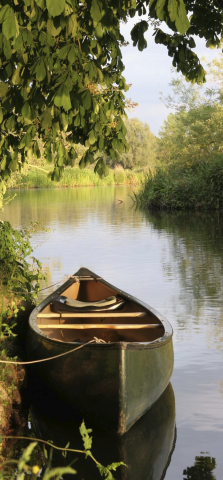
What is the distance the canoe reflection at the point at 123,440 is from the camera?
5105 millimetres

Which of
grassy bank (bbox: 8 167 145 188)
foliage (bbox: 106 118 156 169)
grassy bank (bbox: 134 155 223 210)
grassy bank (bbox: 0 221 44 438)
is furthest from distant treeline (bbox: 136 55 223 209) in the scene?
foliage (bbox: 106 118 156 169)

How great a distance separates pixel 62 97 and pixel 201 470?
311 centimetres

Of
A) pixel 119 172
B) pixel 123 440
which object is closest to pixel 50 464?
pixel 123 440

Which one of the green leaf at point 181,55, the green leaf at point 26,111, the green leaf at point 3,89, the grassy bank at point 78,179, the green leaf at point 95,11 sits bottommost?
the grassy bank at point 78,179

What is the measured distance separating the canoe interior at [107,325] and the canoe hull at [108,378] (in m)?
0.86

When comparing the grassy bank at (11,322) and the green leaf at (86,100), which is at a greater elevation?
the green leaf at (86,100)

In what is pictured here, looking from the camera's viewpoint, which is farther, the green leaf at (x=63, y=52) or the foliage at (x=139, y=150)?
the foliage at (x=139, y=150)

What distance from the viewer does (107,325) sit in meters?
6.96

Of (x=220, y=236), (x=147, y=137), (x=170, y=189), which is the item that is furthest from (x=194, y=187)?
(x=147, y=137)

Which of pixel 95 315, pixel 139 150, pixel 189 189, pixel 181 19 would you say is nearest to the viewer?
pixel 181 19

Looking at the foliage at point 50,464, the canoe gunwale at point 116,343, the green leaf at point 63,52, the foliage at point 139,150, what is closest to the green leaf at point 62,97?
the green leaf at point 63,52

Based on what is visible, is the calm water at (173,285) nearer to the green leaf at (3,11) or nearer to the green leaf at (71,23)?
the green leaf at (71,23)

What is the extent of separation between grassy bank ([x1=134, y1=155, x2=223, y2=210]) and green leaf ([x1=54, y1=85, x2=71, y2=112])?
2631cm

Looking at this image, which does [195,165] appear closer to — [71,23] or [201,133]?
[201,133]
